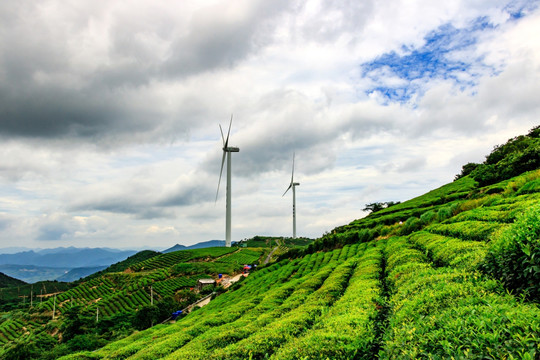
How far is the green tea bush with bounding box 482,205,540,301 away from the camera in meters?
8.18

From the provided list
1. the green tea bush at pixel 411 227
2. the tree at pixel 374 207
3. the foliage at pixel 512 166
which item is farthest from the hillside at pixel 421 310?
the tree at pixel 374 207

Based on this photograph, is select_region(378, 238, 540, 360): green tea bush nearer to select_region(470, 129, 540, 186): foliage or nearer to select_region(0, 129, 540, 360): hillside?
select_region(0, 129, 540, 360): hillside

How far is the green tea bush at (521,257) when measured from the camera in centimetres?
818

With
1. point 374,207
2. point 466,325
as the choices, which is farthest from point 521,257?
point 374,207

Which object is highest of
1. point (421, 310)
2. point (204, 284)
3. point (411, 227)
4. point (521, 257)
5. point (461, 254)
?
point (521, 257)

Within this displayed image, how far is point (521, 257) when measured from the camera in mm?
8742

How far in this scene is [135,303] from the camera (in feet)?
329

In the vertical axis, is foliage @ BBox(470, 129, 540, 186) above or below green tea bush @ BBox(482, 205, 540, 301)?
above

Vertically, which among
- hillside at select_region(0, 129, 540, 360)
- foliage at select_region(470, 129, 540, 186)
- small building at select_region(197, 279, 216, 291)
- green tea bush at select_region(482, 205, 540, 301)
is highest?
foliage at select_region(470, 129, 540, 186)

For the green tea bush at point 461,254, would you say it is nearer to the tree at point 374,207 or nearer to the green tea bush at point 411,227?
the green tea bush at point 411,227

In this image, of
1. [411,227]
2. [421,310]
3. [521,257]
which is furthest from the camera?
[411,227]

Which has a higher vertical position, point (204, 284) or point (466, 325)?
point (466, 325)

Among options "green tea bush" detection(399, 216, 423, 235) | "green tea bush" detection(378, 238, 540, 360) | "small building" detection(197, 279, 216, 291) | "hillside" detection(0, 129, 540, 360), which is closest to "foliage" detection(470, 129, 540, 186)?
"hillside" detection(0, 129, 540, 360)

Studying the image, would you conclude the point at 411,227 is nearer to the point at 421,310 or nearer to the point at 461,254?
the point at 461,254
